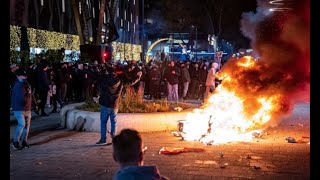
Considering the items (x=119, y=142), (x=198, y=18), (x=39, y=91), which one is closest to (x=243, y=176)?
(x=119, y=142)

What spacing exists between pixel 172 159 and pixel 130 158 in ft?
19.3

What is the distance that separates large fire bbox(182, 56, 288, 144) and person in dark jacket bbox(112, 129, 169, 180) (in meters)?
Result: 7.87

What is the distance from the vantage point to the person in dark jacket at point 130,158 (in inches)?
116

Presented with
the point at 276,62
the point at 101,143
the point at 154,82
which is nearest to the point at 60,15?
the point at 154,82

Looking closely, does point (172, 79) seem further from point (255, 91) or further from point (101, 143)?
point (101, 143)

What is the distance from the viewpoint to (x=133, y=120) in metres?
12.0

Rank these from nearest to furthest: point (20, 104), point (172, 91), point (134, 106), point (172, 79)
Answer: point (20, 104) → point (134, 106) → point (172, 79) → point (172, 91)

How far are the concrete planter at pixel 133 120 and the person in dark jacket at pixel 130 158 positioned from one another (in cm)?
881

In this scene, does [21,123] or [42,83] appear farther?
[42,83]

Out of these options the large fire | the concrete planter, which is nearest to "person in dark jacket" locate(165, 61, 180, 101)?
the concrete planter

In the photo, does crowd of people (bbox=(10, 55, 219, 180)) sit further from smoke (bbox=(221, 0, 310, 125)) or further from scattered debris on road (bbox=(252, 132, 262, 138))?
scattered debris on road (bbox=(252, 132, 262, 138))

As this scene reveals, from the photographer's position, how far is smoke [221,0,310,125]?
9656mm

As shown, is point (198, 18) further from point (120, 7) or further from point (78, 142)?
point (78, 142)

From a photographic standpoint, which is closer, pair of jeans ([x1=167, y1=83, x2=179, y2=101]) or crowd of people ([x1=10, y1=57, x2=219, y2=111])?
crowd of people ([x1=10, y1=57, x2=219, y2=111])
